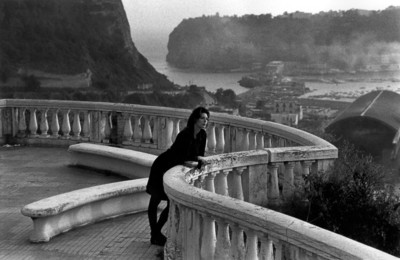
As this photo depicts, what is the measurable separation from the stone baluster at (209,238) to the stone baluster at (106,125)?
7.33 m

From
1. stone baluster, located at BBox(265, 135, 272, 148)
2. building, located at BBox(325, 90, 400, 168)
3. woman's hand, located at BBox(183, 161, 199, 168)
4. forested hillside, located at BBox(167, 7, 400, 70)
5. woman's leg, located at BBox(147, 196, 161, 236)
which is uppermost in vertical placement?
forested hillside, located at BBox(167, 7, 400, 70)

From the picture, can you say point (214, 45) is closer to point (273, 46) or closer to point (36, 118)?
point (273, 46)

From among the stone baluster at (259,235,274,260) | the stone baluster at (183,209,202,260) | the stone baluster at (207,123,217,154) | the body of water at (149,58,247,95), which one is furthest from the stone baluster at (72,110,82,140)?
the body of water at (149,58,247,95)

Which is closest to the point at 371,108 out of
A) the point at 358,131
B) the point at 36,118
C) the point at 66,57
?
the point at 358,131

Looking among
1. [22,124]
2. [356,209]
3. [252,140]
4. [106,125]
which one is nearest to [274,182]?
[356,209]

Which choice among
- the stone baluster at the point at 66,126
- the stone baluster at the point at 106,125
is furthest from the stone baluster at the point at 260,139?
the stone baluster at the point at 66,126

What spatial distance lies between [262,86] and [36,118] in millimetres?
52792

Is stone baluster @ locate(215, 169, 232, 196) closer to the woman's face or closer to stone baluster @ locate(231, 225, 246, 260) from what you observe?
the woman's face

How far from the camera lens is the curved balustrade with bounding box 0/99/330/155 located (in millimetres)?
9828

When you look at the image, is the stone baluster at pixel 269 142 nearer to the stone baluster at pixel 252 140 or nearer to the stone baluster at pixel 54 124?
the stone baluster at pixel 252 140

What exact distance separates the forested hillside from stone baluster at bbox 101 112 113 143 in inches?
2312

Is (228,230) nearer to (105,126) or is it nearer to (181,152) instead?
(181,152)

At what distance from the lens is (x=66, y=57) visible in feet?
217

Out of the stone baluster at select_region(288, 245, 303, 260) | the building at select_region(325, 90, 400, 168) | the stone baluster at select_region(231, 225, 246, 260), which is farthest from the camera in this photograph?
the building at select_region(325, 90, 400, 168)
